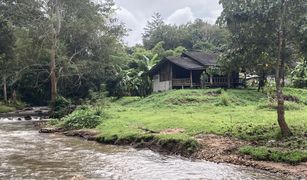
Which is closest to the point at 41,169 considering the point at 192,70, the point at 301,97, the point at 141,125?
the point at 141,125

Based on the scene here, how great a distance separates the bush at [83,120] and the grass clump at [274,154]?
12568 millimetres

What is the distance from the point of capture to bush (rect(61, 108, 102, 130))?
83.0ft

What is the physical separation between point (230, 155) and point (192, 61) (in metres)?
31.2

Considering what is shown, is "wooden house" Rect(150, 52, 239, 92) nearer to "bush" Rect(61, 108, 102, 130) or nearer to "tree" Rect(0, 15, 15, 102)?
"tree" Rect(0, 15, 15, 102)

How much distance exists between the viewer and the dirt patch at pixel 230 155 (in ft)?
41.8

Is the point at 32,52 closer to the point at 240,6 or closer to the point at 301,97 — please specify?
the point at 301,97

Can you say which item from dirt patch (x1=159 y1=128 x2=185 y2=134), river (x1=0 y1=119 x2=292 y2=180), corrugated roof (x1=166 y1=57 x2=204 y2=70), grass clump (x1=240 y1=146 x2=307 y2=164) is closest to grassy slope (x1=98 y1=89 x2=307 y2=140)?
dirt patch (x1=159 y1=128 x2=185 y2=134)

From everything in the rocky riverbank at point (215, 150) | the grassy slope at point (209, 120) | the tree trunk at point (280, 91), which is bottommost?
the rocky riverbank at point (215, 150)

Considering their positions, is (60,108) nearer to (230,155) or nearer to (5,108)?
(5,108)

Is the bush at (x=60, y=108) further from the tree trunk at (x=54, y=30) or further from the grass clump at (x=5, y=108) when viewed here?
the grass clump at (x=5, y=108)

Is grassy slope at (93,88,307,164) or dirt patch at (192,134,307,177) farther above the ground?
grassy slope at (93,88,307,164)

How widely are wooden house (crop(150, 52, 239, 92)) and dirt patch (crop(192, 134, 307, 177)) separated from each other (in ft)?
84.2

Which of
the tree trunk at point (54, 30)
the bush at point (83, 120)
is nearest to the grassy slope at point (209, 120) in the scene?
the bush at point (83, 120)

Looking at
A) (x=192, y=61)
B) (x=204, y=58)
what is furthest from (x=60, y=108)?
(x=204, y=58)
